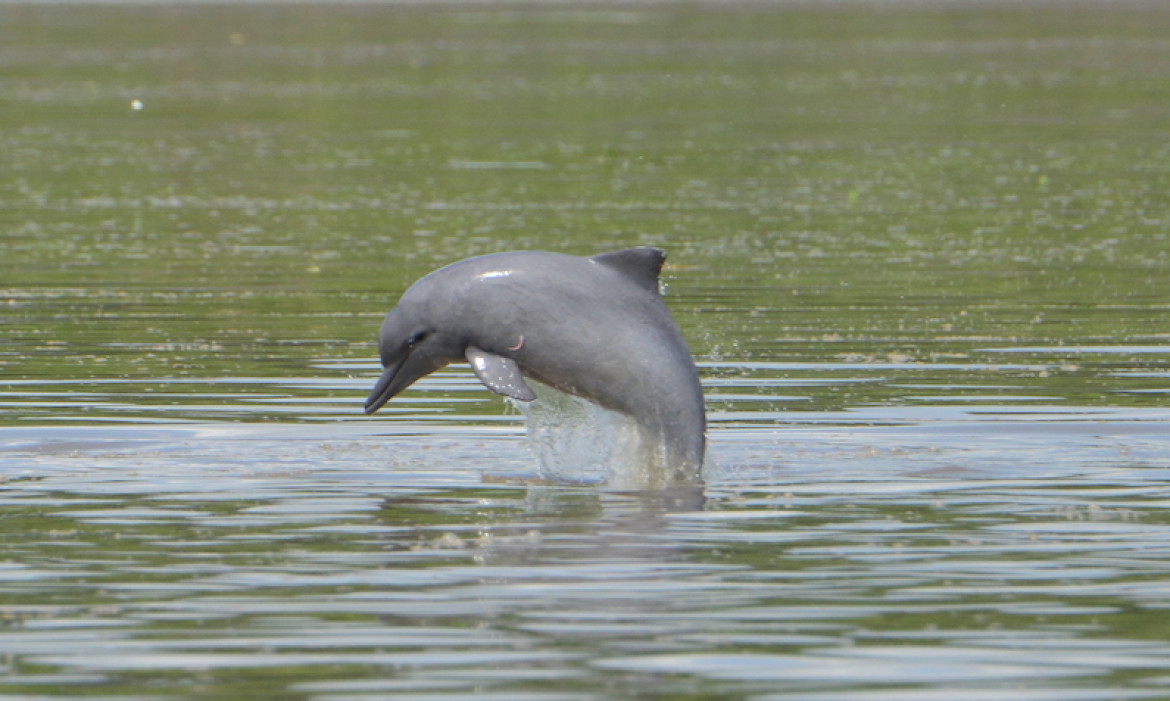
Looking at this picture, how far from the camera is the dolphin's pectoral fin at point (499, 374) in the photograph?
43.9ft

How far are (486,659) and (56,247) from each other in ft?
61.9

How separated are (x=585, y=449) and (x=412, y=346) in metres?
1.17

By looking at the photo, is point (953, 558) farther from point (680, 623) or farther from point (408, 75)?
point (408, 75)

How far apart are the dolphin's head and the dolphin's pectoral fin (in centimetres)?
23

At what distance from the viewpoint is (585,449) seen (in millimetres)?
14539

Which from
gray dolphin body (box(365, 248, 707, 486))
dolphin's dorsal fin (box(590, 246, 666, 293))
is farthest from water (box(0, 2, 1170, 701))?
dolphin's dorsal fin (box(590, 246, 666, 293))

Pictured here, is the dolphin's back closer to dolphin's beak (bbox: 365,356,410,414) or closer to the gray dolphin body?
the gray dolphin body

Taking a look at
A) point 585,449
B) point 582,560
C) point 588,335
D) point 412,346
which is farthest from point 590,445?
point 582,560

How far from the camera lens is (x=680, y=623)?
10.2 meters

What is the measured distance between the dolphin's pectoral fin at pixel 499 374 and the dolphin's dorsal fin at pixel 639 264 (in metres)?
0.78

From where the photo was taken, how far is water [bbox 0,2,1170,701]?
990 centimetres

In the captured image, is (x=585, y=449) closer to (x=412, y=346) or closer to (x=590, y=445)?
(x=590, y=445)

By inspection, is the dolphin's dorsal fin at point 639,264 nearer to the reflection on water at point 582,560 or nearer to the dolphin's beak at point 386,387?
the reflection on water at point 582,560

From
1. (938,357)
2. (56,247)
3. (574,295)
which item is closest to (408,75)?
(56,247)
